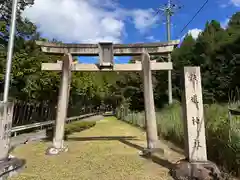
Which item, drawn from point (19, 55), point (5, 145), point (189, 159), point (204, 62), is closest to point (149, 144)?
point (189, 159)

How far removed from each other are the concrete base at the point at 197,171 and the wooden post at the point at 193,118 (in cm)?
21

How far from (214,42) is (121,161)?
30.0 metres

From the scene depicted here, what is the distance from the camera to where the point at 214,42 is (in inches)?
1340

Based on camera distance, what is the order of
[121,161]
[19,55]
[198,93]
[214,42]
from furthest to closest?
1. [214,42]
2. [19,55]
3. [121,161]
4. [198,93]

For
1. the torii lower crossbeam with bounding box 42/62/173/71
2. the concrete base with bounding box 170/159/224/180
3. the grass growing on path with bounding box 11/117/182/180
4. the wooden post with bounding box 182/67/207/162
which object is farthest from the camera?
the torii lower crossbeam with bounding box 42/62/173/71

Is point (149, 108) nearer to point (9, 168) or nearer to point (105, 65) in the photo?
point (105, 65)

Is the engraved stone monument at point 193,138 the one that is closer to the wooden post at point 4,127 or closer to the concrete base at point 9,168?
the concrete base at point 9,168

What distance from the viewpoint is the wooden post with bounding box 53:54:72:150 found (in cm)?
929

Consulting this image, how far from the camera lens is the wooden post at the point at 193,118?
252 inches

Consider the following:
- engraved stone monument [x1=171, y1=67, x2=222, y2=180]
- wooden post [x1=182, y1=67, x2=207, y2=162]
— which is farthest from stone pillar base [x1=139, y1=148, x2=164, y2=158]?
wooden post [x1=182, y1=67, x2=207, y2=162]

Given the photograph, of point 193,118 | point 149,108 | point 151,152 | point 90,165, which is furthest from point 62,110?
point 193,118

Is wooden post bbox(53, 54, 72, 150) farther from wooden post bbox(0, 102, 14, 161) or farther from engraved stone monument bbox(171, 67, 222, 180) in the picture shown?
engraved stone monument bbox(171, 67, 222, 180)

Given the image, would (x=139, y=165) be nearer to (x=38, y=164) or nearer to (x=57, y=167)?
(x=57, y=167)

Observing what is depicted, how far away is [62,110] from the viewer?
30.9 feet
